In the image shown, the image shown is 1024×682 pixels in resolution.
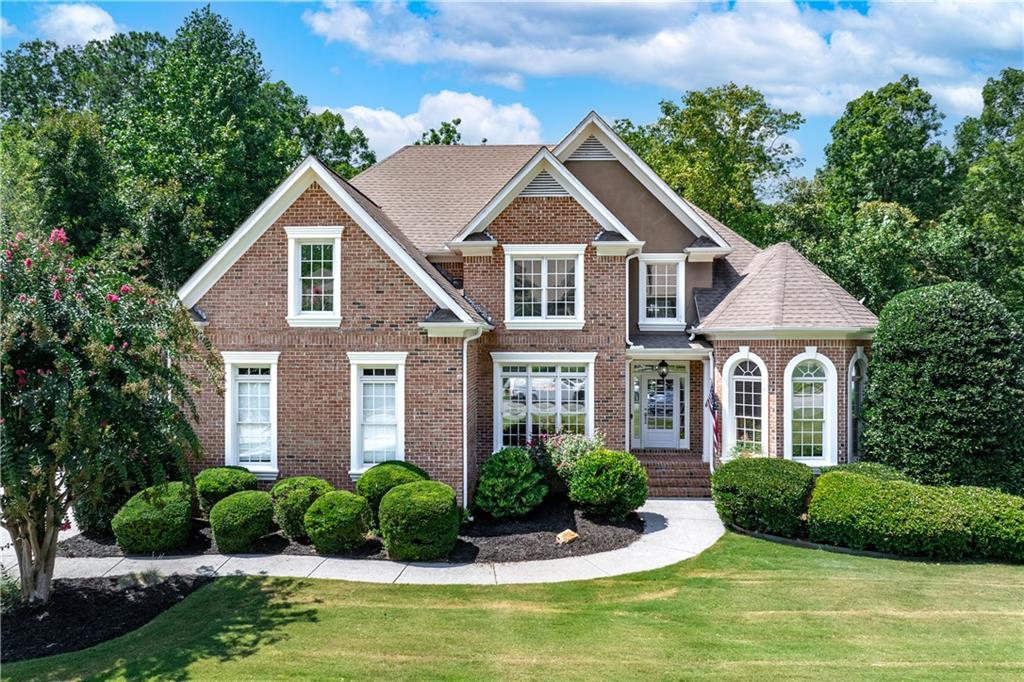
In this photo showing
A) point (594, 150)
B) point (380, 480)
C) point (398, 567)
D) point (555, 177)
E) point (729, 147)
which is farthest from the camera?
point (729, 147)

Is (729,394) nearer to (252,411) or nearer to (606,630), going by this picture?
(606,630)

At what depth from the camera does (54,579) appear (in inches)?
400

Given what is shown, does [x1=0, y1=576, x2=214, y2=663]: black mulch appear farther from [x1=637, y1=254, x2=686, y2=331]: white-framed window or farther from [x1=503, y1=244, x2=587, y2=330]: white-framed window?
[x1=637, y1=254, x2=686, y2=331]: white-framed window

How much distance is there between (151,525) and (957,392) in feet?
52.4

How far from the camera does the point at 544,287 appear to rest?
15664 millimetres

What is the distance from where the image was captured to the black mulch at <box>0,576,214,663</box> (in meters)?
Result: 8.14

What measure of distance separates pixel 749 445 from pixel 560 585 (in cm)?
731

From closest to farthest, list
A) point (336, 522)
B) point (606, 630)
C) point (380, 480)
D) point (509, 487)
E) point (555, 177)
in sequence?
point (606, 630) → point (336, 522) → point (380, 480) → point (509, 487) → point (555, 177)

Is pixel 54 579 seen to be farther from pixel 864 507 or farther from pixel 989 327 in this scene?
pixel 989 327

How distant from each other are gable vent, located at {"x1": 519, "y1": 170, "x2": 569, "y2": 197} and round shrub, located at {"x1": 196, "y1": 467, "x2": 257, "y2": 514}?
9017mm

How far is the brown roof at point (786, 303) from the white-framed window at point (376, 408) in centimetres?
796

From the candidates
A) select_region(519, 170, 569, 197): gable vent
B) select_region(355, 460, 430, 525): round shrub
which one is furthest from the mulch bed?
select_region(519, 170, 569, 197): gable vent

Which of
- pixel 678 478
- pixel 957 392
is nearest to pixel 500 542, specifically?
pixel 678 478

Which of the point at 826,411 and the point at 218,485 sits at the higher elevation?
the point at 826,411
